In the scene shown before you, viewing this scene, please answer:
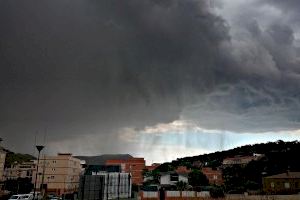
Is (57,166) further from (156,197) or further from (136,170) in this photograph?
(156,197)

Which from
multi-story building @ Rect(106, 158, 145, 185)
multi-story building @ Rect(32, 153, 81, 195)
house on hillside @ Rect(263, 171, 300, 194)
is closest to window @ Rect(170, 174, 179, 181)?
multi-story building @ Rect(106, 158, 145, 185)

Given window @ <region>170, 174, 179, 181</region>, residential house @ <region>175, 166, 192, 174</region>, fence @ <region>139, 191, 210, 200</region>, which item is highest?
residential house @ <region>175, 166, 192, 174</region>

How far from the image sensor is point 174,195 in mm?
55406

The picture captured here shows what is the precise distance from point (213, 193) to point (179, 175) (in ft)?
A: 154

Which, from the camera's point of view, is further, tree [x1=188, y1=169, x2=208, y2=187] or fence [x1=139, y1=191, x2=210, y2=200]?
tree [x1=188, y1=169, x2=208, y2=187]

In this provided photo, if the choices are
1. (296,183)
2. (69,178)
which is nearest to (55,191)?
(69,178)

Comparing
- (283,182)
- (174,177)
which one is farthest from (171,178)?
(283,182)

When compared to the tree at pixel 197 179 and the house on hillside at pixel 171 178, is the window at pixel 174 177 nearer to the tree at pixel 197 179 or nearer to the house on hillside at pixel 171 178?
the house on hillside at pixel 171 178

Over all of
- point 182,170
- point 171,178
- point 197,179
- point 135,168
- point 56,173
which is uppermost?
point 135,168

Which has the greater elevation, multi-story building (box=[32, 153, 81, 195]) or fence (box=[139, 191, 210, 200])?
multi-story building (box=[32, 153, 81, 195])

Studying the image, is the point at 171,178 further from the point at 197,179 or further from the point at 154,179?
the point at 154,179

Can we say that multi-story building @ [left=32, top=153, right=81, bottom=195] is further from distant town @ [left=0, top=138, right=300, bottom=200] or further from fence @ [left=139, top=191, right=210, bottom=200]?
fence @ [left=139, top=191, right=210, bottom=200]

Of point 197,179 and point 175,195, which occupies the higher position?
point 197,179

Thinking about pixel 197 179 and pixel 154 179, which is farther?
pixel 154 179
